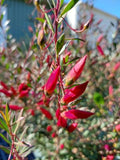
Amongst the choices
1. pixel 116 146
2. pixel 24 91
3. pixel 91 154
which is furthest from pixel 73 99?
pixel 91 154

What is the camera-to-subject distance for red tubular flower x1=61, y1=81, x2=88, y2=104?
36cm

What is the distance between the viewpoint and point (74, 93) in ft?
1.20

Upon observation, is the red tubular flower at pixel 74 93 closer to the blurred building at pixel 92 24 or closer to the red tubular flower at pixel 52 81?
the red tubular flower at pixel 52 81

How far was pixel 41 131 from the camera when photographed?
3.93ft

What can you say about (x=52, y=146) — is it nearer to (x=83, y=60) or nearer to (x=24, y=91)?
(x=24, y=91)

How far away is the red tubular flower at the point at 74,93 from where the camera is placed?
36cm

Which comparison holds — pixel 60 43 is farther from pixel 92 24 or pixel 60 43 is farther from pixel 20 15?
pixel 20 15

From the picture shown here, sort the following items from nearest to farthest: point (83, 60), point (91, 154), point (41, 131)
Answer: point (83, 60), point (91, 154), point (41, 131)

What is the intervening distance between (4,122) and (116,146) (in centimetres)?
54

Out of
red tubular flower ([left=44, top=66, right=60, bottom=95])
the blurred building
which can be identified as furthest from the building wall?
red tubular flower ([left=44, top=66, right=60, bottom=95])

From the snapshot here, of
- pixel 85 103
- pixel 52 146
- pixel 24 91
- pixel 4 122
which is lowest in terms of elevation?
pixel 52 146

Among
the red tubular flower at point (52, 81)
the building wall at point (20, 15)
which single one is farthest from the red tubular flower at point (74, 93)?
the building wall at point (20, 15)

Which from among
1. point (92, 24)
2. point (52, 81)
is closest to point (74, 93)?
point (52, 81)

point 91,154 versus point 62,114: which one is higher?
point 62,114
